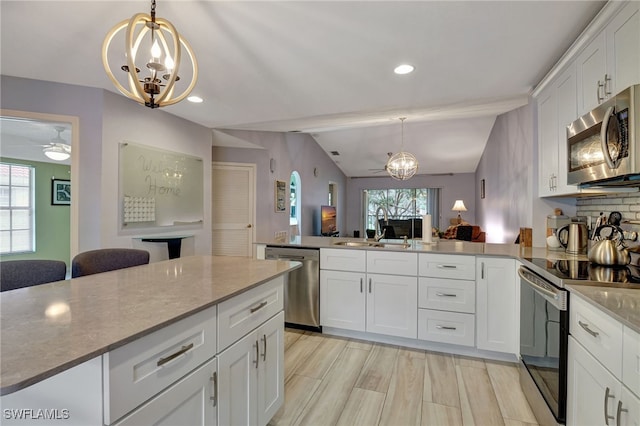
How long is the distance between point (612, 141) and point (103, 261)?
2741mm

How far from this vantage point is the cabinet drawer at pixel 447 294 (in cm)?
250

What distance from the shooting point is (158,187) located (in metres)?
3.52

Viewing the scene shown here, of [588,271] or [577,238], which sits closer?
[588,271]

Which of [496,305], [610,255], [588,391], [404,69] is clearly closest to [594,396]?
[588,391]

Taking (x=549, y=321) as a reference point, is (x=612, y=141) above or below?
above

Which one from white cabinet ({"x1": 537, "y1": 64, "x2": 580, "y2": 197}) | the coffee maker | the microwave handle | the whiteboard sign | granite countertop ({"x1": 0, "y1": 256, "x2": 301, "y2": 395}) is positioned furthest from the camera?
the whiteboard sign

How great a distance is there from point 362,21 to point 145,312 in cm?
191

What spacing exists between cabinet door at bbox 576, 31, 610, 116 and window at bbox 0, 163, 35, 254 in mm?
8001

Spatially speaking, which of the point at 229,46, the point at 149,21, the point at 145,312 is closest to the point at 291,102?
the point at 229,46

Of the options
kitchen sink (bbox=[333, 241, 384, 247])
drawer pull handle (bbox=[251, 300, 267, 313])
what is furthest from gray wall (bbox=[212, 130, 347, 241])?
drawer pull handle (bbox=[251, 300, 267, 313])

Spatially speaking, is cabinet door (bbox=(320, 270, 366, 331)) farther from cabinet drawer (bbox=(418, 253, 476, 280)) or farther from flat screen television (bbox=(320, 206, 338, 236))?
flat screen television (bbox=(320, 206, 338, 236))

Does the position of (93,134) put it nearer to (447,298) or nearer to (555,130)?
(447,298)

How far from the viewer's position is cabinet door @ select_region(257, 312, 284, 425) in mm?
1467

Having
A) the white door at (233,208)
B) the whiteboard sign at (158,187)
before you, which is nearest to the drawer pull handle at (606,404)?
the whiteboard sign at (158,187)
